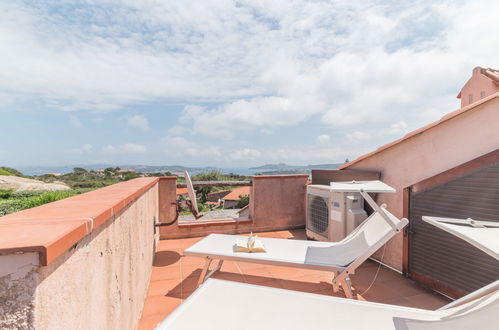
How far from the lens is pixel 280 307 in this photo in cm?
175

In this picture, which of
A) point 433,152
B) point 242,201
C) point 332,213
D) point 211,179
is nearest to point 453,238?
point 433,152

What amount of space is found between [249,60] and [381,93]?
763cm

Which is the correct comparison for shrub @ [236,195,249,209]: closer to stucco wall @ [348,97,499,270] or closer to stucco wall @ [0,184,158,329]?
stucco wall @ [348,97,499,270]

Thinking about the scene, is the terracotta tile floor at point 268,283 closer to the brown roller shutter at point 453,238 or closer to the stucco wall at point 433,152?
the brown roller shutter at point 453,238

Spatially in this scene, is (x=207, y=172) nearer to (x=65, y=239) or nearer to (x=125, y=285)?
(x=125, y=285)

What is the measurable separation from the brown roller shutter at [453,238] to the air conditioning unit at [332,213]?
0.79 metres

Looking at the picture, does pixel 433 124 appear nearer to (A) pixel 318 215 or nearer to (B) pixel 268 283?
(A) pixel 318 215

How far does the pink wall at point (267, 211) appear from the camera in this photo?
5.46 m

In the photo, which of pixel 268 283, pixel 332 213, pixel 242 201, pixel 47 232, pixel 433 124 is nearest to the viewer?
pixel 47 232

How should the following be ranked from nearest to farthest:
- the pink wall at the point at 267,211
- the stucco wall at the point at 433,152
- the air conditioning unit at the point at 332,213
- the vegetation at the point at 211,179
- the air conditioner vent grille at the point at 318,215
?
1. the stucco wall at the point at 433,152
2. the air conditioning unit at the point at 332,213
3. the air conditioner vent grille at the point at 318,215
4. the pink wall at the point at 267,211
5. the vegetation at the point at 211,179

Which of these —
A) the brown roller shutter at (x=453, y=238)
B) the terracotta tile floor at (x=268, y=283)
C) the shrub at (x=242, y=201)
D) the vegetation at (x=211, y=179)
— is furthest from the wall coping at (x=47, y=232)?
the shrub at (x=242, y=201)

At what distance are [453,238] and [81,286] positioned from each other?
356 centimetres

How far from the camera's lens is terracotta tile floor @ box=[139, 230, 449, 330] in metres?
2.84

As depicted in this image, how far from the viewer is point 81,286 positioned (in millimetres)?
1051
